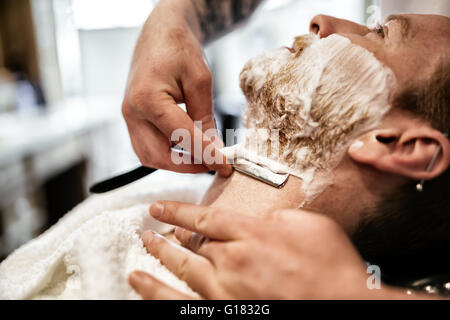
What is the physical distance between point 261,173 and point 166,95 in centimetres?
27

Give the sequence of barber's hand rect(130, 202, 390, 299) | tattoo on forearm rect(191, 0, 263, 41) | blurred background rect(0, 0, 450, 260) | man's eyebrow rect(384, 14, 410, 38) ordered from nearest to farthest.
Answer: barber's hand rect(130, 202, 390, 299) < man's eyebrow rect(384, 14, 410, 38) < tattoo on forearm rect(191, 0, 263, 41) < blurred background rect(0, 0, 450, 260)

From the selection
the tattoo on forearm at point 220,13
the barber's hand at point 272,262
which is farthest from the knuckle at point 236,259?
the tattoo on forearm at point 220,13

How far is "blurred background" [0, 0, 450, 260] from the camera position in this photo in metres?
1.97

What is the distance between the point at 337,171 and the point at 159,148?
0.40 metres

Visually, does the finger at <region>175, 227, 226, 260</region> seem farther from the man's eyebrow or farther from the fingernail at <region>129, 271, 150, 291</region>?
the man's eyebrow

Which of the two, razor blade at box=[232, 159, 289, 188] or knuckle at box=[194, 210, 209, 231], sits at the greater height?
razor blade at box=[232, 159, 289, 188]

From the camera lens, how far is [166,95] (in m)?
0.74

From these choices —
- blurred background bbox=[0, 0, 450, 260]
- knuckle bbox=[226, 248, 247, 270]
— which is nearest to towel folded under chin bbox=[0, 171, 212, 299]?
knuckle bbox=[226, 248, 247, 270]

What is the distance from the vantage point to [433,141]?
2.11 ft

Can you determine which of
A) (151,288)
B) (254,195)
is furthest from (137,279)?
(254,195)

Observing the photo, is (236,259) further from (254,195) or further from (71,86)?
(71,86)

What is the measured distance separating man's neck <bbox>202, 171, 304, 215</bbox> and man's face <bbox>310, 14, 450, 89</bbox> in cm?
30

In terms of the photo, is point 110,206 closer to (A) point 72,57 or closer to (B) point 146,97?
(B) point 146,97
